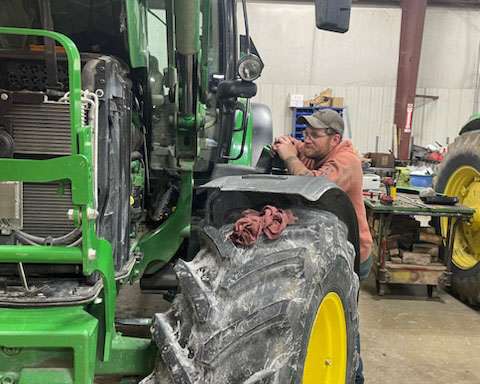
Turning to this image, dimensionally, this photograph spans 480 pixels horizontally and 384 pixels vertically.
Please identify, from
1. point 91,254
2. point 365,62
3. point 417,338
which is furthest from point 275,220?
point 365,62

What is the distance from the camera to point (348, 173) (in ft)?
9.38

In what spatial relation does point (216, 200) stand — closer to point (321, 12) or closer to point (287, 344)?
point (287, 344)

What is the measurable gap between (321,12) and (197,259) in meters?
1.13

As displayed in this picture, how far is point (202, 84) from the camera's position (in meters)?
2.62

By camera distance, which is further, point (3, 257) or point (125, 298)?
point (125, 298)

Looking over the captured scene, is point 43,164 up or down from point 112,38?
down

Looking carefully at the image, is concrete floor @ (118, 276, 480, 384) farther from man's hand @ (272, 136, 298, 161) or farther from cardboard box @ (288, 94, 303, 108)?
cardboard box @ (288, 94, 303, 108)

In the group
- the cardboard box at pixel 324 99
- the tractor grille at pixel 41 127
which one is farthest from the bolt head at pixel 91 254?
the cardboard box at pixel 324 99

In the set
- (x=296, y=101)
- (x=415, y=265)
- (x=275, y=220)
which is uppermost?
(x=296, y=101)

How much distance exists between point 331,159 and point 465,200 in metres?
3.02

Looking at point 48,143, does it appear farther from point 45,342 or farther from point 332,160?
point 332,160

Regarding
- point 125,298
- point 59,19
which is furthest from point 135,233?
point 125,298

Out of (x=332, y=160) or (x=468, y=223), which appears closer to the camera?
(x=332, y=160)

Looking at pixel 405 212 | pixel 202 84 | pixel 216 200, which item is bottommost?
pixel 405 212
